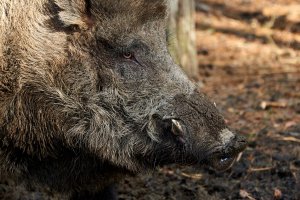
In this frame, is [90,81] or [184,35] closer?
[90,81]

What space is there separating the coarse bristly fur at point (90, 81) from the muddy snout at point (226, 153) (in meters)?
0.27

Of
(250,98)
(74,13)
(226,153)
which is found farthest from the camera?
(250,98)

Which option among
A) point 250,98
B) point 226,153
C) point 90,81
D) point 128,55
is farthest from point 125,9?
point 250,98

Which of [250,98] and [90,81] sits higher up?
[90,81]

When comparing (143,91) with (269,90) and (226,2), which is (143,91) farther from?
(226,2)

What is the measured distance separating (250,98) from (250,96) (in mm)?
91

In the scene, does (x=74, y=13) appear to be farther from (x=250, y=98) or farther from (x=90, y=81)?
(x=250, y=98)

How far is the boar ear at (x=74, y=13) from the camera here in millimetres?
4945

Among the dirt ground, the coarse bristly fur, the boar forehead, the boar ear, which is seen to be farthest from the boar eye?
the dirt ground

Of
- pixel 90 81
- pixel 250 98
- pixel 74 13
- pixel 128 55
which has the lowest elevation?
pixel 250 98

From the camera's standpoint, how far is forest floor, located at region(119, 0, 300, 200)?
605 centimetres

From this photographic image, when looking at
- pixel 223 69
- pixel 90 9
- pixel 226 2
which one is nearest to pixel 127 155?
pixel 90 9

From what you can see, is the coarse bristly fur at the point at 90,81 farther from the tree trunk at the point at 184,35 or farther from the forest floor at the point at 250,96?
the tree trunk at the point at 184,35

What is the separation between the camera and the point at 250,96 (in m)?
8.35
